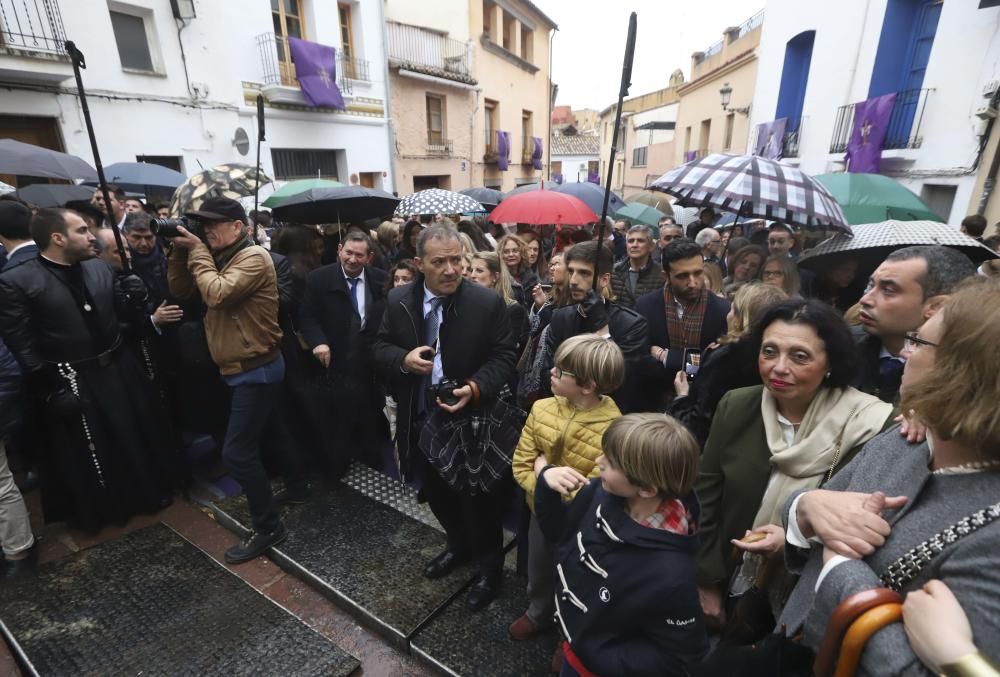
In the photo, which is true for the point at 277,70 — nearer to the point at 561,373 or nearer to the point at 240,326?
the point at 240,326

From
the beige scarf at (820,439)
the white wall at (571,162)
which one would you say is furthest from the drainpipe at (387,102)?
the white wall at (571,162)

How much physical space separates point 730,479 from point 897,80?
11.8 metres

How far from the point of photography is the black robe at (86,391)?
110 inches

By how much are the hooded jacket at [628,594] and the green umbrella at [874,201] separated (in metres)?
4.55

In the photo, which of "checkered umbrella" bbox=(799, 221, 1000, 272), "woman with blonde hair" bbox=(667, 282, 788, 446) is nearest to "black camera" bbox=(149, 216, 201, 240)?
"woman with blonde hair" bbox=(667, 282, 788, 446)

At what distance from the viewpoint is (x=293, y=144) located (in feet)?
42.6

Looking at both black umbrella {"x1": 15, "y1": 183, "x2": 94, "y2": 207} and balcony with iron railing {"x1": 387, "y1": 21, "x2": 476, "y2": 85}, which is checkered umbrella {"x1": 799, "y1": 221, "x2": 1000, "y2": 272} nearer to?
black umbrella {"x1": 15, "y1": 183, "x2": 94, "y2": 207}

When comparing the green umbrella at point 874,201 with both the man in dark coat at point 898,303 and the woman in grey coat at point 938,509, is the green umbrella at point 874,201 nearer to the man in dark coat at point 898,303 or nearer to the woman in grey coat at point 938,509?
the man in dark coat at point 898,303

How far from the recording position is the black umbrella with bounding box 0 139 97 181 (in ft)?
17.7

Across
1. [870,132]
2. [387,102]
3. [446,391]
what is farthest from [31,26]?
[870,132]

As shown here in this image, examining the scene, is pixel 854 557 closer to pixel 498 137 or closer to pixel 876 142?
pixel 876 142

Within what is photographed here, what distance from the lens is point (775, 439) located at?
1.75m

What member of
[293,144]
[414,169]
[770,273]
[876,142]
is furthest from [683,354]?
[414,169]

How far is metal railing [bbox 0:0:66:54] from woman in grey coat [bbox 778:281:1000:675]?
39.3 ft
